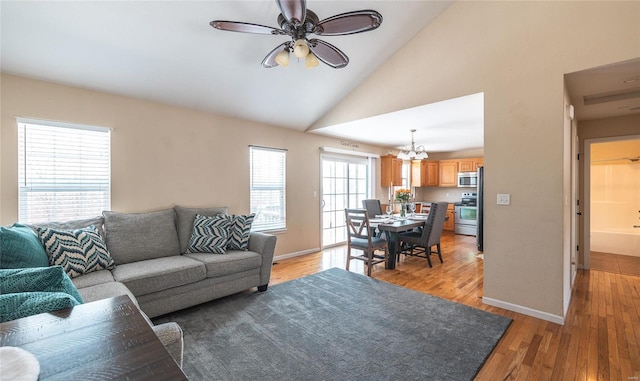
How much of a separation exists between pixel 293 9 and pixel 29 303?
78.8 inches

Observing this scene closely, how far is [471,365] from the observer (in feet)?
6.48

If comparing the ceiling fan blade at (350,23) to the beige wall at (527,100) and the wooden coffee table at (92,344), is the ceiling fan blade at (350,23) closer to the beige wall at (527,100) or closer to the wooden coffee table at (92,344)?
the beige wall at (527,100)

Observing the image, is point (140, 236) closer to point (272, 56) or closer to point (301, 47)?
point (272, 56)

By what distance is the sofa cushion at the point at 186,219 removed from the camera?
11.1ft

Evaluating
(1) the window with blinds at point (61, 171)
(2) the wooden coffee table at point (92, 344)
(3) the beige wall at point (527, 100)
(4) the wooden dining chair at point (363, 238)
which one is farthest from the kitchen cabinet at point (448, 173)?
(2) the wooden coffee table at point (92, 344)

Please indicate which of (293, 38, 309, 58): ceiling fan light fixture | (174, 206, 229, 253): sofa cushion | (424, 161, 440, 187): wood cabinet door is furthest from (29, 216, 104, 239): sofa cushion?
(424, 161, 440, 187): wood cabinet door

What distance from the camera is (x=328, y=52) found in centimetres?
243

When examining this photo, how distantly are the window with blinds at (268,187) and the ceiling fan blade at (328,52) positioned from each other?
230cm

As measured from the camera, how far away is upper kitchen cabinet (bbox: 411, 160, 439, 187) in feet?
25.6

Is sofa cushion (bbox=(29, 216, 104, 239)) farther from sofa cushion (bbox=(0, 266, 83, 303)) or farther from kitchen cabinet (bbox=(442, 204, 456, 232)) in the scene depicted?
kitchen cabinet (bbox=(442, 204, 456, 232))

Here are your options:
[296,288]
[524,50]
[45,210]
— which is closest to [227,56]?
[45,210]

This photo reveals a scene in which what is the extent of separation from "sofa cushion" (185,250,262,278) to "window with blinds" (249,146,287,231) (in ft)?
4.33

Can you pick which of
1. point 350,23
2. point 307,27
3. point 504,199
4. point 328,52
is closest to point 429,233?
point 504,199

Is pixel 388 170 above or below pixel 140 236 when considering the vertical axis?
above
